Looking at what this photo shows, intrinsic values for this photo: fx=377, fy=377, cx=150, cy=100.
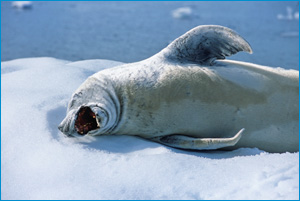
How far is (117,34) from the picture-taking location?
814 cm

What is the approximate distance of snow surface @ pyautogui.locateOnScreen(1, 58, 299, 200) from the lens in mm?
1477

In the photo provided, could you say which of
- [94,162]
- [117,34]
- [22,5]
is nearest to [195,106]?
[94,162]

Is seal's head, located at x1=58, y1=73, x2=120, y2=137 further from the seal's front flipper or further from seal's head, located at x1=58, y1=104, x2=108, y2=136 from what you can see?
the seal's front flipper

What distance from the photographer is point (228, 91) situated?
2145mm

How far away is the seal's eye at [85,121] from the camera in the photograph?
6.79 ft

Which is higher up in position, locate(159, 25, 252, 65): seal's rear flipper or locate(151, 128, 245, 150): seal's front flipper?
locate(159, 25, 252, 65): seal's rear flipper

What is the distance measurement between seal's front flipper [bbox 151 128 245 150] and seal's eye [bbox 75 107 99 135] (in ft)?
1.17

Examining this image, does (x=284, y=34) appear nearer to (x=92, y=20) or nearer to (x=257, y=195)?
(x=92, y=20)

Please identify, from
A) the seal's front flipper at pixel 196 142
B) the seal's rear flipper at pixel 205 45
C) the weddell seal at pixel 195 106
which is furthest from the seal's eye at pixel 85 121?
the seal's rear flipper at pixel 205 45

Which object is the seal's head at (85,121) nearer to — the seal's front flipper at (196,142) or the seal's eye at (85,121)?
the seal's eye at (85,121)

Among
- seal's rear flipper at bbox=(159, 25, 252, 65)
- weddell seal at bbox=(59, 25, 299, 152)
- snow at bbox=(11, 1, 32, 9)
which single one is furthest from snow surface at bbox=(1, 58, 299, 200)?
snow at bbox=(11, 1, 32, 9)

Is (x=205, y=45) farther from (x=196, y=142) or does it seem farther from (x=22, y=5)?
(x=22, y=5)

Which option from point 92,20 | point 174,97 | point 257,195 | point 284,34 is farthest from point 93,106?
point 92,20

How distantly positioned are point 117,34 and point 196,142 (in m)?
6.39
